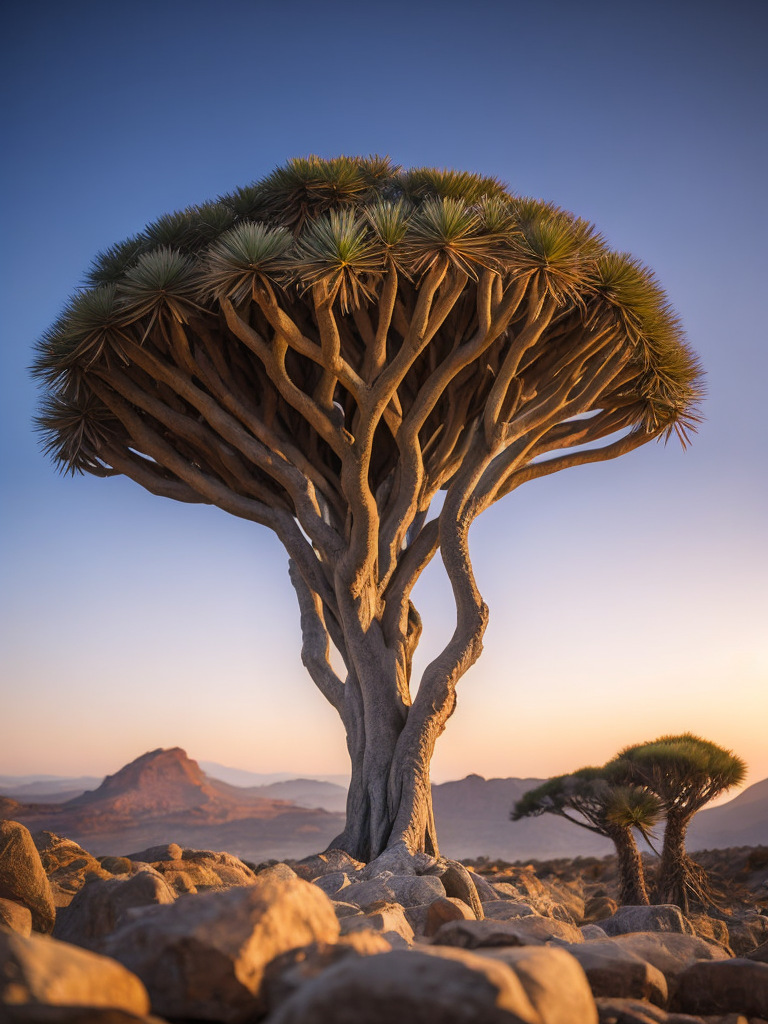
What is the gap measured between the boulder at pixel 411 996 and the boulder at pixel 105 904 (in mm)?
1704

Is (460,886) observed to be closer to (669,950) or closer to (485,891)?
(485,891)

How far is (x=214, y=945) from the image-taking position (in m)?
1.98

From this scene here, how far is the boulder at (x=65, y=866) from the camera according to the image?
5.88 meters

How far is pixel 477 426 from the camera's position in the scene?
993 cm

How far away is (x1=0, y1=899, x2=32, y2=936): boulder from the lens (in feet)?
11.9

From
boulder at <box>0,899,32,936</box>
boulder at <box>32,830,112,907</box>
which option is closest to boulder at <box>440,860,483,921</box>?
boulder at <box>32,830,112,907</box>

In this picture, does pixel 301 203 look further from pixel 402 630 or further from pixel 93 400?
pixel 402 630

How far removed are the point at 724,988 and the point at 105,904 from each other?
2.35 m

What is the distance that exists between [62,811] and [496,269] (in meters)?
23.0

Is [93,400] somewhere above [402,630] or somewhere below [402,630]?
above

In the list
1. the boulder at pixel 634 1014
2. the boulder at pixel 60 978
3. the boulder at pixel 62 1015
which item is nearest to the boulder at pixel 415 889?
the boulder at pixel 634 1014

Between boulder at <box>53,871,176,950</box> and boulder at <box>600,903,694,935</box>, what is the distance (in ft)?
11.3

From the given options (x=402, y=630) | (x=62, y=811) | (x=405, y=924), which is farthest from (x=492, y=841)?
(x=405, y=924)

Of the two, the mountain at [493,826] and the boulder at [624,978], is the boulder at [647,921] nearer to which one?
the boulder at [624,978]
